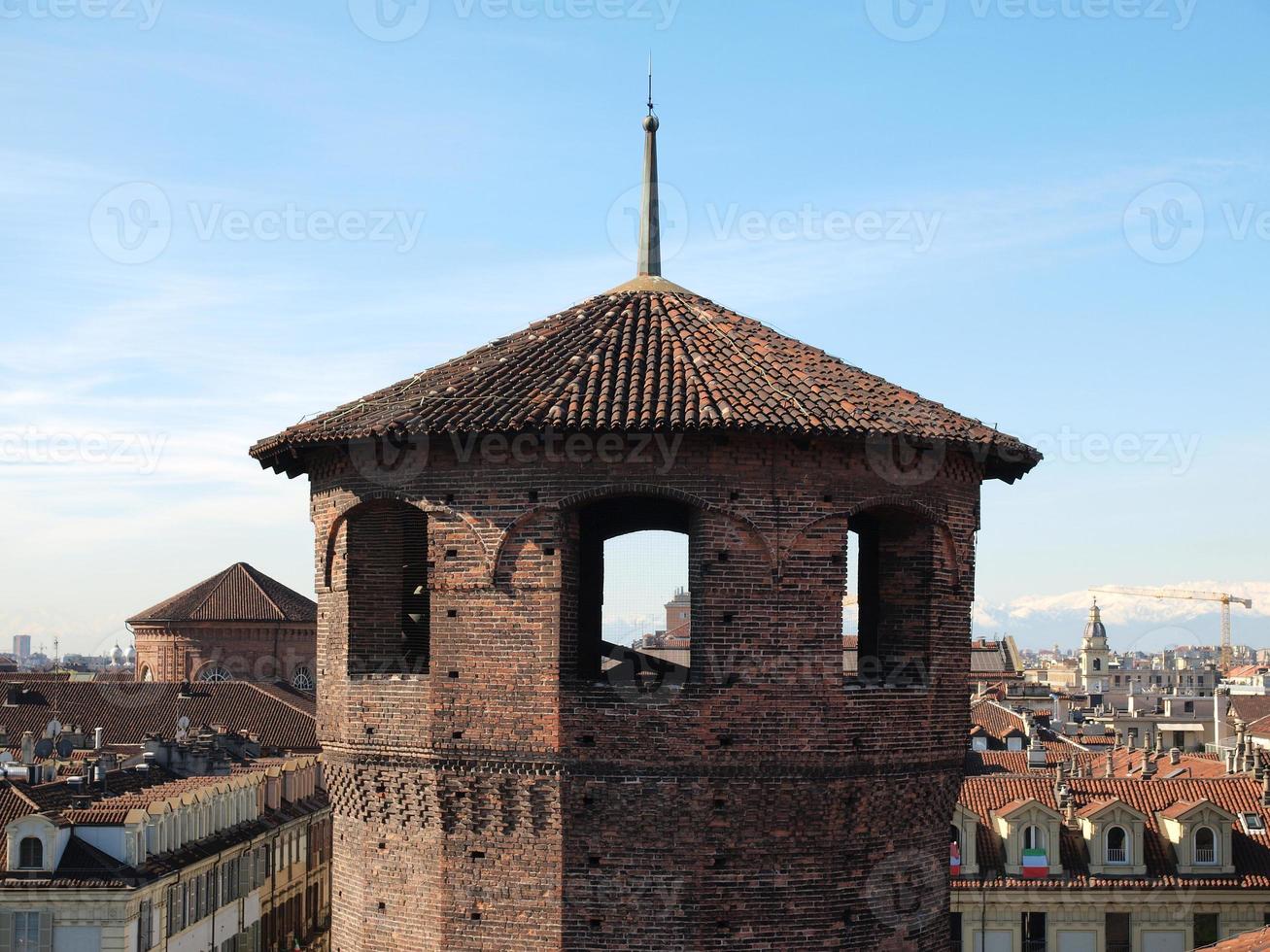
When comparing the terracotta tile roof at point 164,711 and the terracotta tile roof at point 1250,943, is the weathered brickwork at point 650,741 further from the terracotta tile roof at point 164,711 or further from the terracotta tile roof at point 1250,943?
the terracotta tile roof at point 164,711

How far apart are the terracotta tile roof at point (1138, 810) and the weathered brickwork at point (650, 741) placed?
3006cm

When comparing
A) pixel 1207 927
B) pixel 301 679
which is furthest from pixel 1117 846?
pixel 301 679

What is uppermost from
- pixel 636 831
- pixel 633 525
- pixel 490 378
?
pixel 490 378

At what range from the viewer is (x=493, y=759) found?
1466 centimetres

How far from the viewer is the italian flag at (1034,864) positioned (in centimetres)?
4397

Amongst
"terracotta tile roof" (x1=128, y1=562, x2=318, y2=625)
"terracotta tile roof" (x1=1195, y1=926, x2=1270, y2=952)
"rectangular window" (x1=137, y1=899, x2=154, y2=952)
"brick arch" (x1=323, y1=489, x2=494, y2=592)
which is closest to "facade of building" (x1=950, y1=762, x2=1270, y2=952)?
"terracotta tile roof" (x1=1195, y1=926, x2=1270, y2=952)

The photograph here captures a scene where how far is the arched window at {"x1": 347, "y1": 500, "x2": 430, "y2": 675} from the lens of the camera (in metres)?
15.9

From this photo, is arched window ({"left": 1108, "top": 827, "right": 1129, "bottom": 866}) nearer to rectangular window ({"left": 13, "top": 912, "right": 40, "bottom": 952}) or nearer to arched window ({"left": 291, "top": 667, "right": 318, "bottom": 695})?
rectangular window ({"left": 13, "top": 912, "right": 40, "bottom": 952})

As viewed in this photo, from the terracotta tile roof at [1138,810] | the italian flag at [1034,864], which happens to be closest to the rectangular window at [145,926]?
the terracotta tile roof at [1138,810]

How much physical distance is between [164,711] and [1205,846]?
132 ft

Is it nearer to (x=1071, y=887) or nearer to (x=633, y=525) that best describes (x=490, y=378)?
(x=633, y=525)

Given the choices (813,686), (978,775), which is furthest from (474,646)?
(978,775)

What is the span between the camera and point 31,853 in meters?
39.4

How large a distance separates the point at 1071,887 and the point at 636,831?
32.1 m
